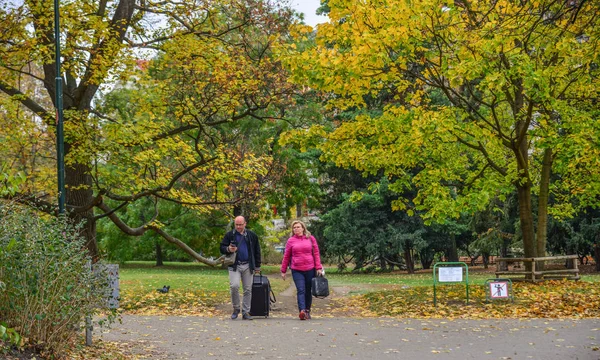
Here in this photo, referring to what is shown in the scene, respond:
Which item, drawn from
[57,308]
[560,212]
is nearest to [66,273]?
[57,308]

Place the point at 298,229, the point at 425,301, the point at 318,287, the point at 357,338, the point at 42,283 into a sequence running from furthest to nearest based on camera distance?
the point at 425,301
the point at 298,229
the point at 318,287
the point at 357,338
the point at 42,283

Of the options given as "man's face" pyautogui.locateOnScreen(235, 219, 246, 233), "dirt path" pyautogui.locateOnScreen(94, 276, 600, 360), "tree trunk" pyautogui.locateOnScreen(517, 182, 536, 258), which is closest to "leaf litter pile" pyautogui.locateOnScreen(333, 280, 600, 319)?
"tree trunk" pyautogui.locateOnScreen(517, 182, 536, 258)

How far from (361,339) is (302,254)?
10.3ft

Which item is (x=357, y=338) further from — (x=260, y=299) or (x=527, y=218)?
(x=527, y=218)

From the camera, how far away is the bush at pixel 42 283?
7766 mm

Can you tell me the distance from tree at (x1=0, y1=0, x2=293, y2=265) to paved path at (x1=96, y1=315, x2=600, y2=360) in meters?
4.76

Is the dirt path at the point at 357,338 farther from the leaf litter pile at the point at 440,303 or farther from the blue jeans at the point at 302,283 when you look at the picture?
the leaf litter pile at the point at 440,303

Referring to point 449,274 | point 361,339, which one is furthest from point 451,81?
point 361,339

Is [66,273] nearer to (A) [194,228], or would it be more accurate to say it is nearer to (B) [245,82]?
(B) [245,82]

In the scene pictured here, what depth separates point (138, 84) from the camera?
706 inches

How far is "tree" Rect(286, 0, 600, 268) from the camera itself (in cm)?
1489

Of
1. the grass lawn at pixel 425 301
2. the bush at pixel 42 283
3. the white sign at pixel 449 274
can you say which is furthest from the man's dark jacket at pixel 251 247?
the bush at pixel 42 283

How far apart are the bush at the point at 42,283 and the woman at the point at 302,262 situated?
528 cm

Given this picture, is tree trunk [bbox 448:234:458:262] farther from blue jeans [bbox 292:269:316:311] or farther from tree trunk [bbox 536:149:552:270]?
blue jeans [bbox 292:269:316:311]
